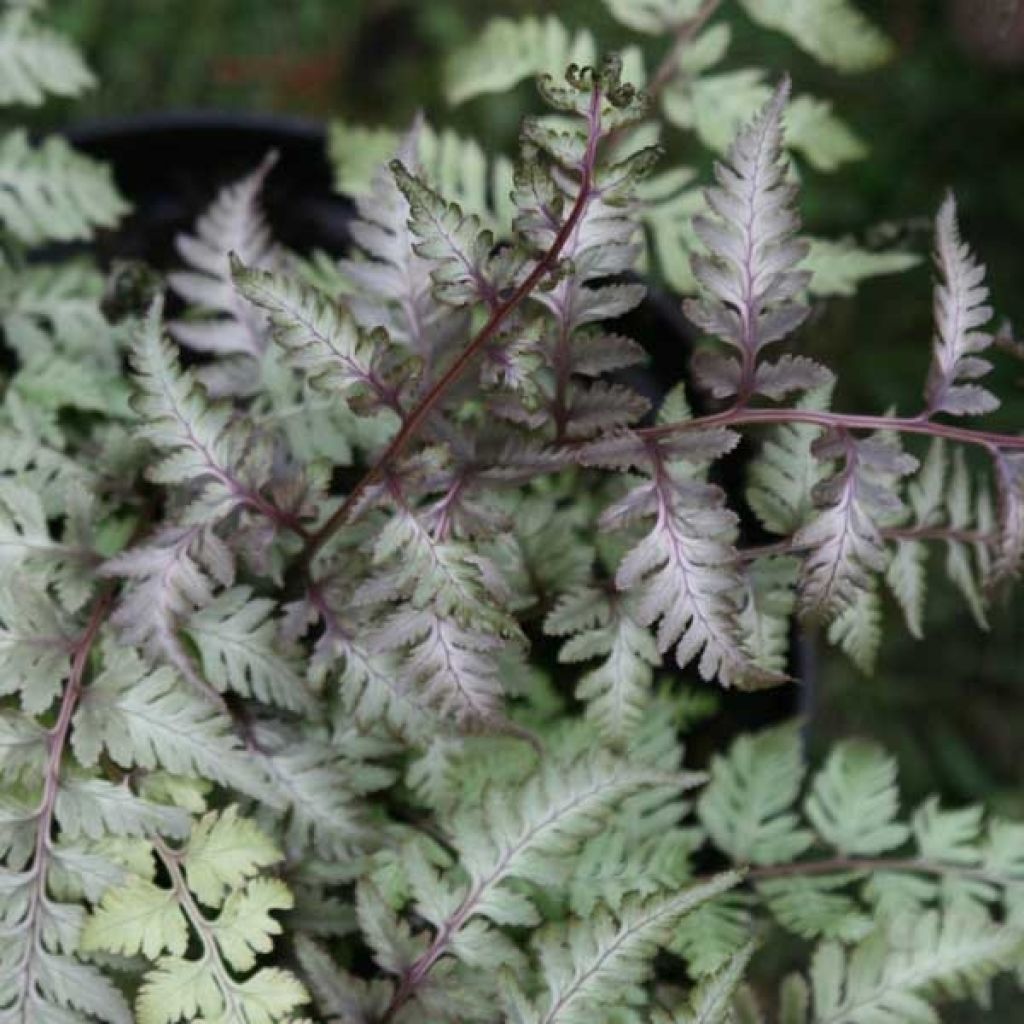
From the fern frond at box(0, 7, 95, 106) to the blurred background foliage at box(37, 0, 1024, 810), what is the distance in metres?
0.68

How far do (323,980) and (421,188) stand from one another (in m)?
0.59

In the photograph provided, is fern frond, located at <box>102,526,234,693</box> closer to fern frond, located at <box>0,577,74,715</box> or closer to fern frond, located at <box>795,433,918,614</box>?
fern frond, located at <box>0,577,74,715</box>

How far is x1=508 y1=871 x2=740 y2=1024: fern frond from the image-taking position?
0.99 m

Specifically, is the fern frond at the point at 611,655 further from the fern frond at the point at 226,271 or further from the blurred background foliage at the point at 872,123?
the blurred background foliage at the point at 872,123

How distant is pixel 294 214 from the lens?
164cm

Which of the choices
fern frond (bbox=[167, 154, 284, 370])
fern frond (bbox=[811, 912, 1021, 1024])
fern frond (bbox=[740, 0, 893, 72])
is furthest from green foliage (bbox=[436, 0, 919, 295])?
fern frond (bbox=[811, 912, 1021, 1024])

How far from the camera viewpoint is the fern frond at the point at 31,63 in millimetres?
1361

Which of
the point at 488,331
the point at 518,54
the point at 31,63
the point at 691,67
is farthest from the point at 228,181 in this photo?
the point at 488,331

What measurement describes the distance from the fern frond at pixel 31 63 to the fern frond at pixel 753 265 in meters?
0.74

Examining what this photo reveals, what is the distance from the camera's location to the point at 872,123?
6.59 feet

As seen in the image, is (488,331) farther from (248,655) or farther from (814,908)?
(814,908)

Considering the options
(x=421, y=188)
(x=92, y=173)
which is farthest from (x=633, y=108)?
(x=92, y=173)

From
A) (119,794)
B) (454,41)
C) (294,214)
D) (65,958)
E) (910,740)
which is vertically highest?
(454,41)

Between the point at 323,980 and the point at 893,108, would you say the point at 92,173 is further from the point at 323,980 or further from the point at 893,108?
the point at 893,108
